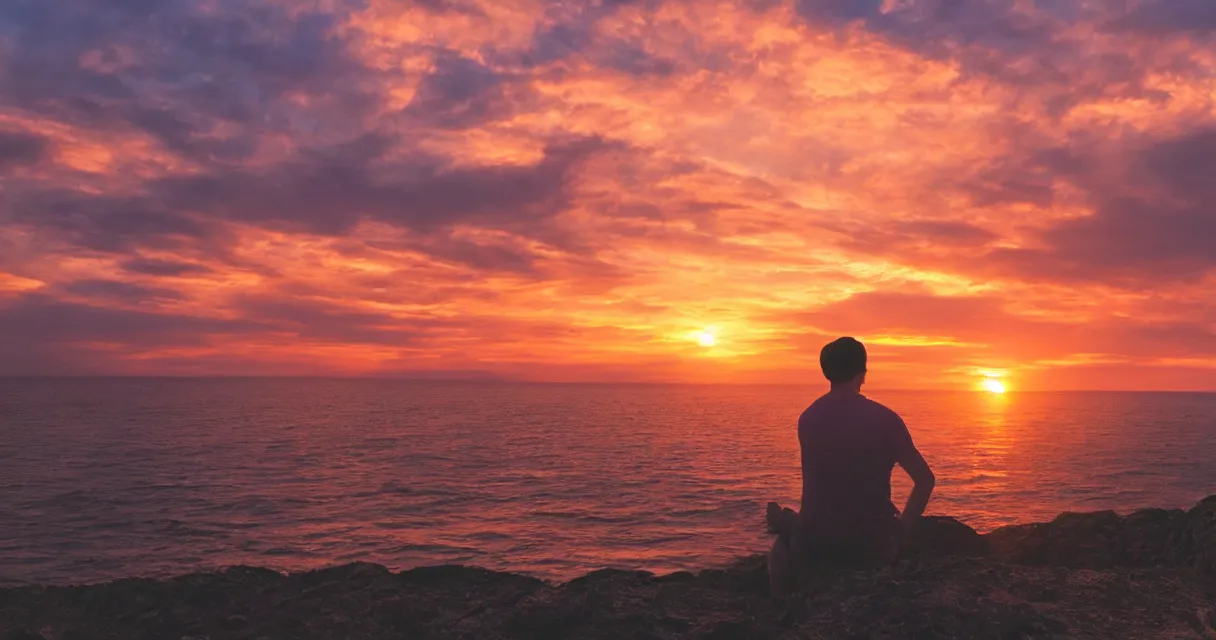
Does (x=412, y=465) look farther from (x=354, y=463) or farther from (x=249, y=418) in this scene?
(x=249, y=418)

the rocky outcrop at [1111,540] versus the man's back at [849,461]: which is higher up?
the man's back at [849,461]

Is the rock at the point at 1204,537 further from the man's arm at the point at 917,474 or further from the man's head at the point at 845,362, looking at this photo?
the man's head at the point at 845,362

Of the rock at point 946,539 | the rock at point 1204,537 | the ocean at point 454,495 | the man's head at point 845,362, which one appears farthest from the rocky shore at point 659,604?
the ocean at point 454,495

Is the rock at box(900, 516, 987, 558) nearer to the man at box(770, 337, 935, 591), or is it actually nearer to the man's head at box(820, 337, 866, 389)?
the man at box(770, 337, 935, 591)

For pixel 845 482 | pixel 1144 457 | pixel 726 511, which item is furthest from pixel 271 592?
pixel 1144 457

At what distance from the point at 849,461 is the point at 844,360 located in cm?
85

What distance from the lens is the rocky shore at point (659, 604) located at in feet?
20.6

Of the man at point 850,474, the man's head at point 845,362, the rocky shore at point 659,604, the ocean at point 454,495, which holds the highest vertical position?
the man's head at point 845,362

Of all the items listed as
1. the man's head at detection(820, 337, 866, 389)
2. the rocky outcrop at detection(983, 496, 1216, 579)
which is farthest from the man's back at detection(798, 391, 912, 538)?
the rocky outcrop at detection(983, 496, 1216, 579)

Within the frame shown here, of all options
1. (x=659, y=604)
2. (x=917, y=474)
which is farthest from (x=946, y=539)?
(x=917, y=474)

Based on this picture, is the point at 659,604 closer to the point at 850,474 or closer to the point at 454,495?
the point at 850,474

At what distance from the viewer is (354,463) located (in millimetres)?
42969

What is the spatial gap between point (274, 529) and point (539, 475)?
1549cm

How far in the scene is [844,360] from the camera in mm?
6285
